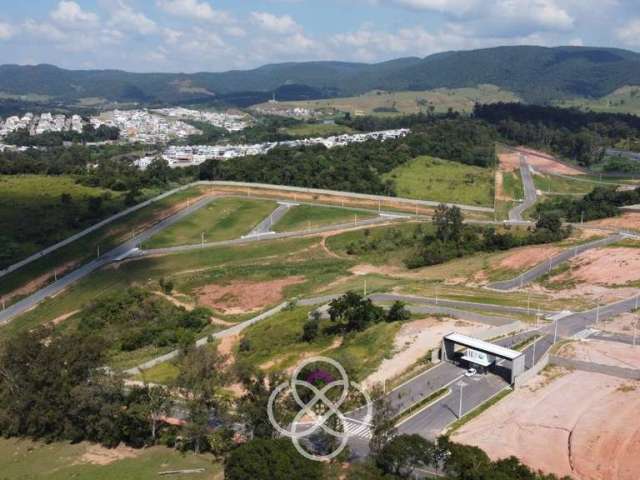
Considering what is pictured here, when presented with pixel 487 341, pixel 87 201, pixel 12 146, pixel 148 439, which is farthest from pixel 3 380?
pixel 12 146

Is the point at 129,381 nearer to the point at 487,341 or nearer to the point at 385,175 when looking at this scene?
the point at 487,341

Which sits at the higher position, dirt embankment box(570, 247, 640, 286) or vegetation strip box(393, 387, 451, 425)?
dirt embankment box(570, 247, 640, 286)

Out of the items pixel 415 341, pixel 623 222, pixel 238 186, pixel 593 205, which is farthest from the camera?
pixel 238 186

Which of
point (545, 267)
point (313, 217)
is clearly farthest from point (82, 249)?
point (545, 267)

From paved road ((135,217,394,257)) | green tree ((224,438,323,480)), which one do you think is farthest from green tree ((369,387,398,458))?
paved road ((135,217,394,257))

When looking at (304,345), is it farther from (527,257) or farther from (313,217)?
(313,217)

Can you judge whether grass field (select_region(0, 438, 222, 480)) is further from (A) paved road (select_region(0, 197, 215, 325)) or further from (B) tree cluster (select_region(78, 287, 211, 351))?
(A) paved road (select_region(0, 197, 215, 325))
